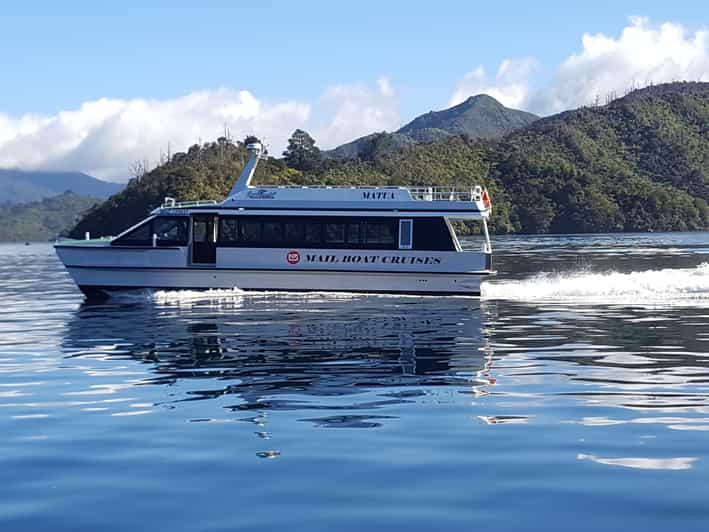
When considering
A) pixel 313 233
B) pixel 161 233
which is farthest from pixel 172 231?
pixel 313 233

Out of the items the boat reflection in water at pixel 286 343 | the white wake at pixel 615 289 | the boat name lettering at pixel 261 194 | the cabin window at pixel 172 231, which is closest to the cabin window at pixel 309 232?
the boat name lettering at pixel 261 194

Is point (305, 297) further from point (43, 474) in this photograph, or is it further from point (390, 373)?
point (43, 474)

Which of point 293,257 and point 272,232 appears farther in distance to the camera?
point 272,232

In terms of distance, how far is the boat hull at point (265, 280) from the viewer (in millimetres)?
29781

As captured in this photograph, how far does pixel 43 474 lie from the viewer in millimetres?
9250

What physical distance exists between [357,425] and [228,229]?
772 inches

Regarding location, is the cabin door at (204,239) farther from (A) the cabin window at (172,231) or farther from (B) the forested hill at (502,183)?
(B) the forested hill at (502,183)

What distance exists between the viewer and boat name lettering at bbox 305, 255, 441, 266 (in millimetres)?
29641

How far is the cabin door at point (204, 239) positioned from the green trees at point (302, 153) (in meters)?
144

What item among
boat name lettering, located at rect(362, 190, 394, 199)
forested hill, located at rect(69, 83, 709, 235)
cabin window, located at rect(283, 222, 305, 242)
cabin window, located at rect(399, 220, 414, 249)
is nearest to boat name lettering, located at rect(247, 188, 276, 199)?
cabin window, located at rect(283, 222, 305, 242)

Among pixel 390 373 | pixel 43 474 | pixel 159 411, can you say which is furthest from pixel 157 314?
pixel 43 474

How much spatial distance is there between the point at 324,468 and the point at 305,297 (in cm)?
2064

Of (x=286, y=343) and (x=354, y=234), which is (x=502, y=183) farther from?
(x=286, y=343)

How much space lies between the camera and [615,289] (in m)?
31.3
